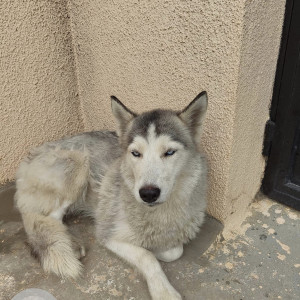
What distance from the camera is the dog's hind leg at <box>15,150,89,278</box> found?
2.22 m

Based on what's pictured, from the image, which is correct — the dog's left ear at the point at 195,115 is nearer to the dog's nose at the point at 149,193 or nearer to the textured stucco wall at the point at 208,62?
the textured stucco wall at the point at 208,62

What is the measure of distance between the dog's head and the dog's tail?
664mm

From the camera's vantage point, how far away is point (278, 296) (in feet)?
6.31

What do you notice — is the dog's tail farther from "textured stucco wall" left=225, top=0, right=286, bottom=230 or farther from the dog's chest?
"textured stucco wall" left=225, top=0, right=286, bottom=230

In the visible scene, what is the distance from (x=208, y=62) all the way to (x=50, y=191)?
64.1 inches

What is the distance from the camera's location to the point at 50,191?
2.41m

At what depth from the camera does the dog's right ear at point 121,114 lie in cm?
203

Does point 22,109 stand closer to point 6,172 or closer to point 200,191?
point 6,172

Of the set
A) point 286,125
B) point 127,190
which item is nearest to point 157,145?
point 127,190

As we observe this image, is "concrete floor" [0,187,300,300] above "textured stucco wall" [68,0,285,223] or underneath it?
underneath

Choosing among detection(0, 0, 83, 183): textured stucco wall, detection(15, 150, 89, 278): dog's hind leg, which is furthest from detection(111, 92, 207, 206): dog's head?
detection(0, 0, 83, 183): textured stucco wall

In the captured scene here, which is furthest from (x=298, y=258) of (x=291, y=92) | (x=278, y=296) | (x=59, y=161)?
(x=59, y=161)

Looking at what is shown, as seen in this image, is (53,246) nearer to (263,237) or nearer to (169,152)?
(169,152)

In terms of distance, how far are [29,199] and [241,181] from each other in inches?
71.6
